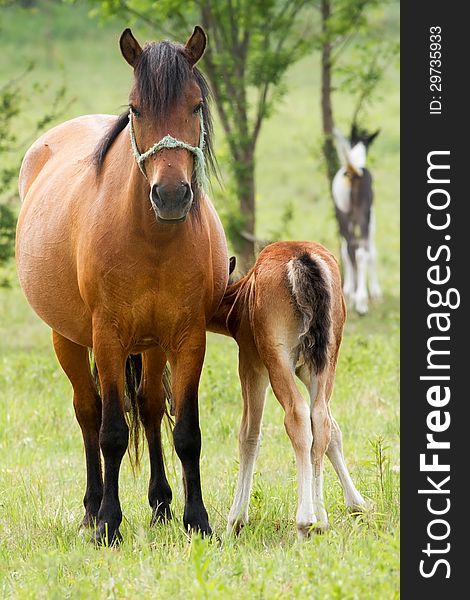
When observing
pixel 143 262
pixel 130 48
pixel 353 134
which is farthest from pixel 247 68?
pixel 143 262

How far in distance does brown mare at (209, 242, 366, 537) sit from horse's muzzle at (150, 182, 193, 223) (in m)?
0.78

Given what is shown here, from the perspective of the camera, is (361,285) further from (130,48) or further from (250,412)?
(130,48)

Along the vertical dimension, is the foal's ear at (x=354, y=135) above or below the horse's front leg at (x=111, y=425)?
above

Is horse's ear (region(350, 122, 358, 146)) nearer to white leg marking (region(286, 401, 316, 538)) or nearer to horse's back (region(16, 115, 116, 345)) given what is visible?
horse's back (region(16, 115, 116, 345))

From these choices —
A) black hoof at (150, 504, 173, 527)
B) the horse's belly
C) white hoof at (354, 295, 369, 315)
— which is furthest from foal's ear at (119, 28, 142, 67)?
white hoof at (354, 295, 369, 315)

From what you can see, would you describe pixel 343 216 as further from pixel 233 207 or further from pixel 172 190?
pixel 172 190

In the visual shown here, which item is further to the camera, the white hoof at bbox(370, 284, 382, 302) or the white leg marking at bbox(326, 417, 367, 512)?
the white hoof at bbox(370, 284, 382, 302)

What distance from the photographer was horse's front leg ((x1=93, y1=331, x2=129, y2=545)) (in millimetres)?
5457

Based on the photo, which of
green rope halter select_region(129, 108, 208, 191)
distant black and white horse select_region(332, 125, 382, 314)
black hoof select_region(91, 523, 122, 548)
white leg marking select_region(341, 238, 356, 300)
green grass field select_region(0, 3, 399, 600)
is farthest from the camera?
white leg marking select_region(341, 238, 356, 300)

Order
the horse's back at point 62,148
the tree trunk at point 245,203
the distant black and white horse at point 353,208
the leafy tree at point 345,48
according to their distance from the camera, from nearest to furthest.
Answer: the horse's back at point 62,148, the tree trunk at point 245,203, the leafy tree at point 345,48, the distant black and white horse at point 353,208

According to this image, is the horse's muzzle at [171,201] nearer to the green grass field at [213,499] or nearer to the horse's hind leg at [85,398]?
the green grass field at [213,499]

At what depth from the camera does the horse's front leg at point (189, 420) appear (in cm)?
547

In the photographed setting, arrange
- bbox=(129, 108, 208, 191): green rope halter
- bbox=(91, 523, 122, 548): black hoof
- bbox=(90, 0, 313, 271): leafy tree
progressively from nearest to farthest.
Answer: bbox=(129, 108, 208, 191): green rope halter, bbox=(91, 523, 122, 548): black hoof, bbox=(90, 0, 313, 271): leafy tree

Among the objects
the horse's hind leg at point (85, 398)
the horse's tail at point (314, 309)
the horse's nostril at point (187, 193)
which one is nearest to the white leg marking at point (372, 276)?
the horse's hind leg at point (85, 398)
